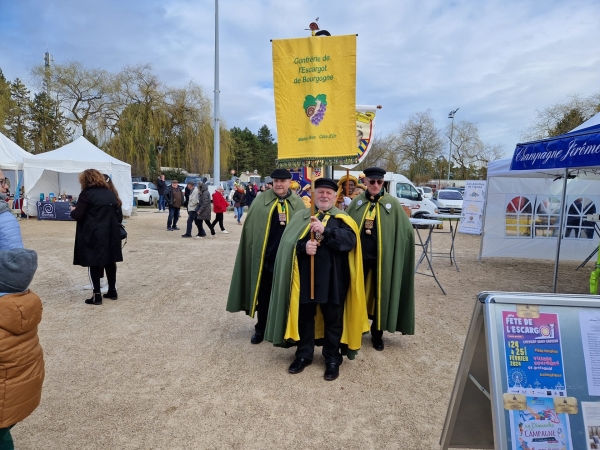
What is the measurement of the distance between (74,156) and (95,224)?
13.6 meters

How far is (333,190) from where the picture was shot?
3824 mm

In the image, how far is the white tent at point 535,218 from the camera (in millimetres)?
10117

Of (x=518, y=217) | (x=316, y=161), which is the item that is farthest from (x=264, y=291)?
(x=518, y=217)

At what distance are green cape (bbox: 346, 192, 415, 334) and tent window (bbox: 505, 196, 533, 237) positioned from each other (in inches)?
284

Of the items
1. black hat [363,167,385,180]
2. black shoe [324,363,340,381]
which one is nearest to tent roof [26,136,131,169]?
black hat [363,167,385,180]

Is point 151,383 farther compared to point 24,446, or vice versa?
point 151,383

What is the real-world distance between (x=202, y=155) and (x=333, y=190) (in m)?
31.0

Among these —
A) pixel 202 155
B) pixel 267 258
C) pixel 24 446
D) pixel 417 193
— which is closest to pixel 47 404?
pixel 24 446

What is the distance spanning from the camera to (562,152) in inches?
224

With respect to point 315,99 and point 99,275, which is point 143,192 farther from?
point 315,99

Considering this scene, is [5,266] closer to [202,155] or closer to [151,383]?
[151,383]

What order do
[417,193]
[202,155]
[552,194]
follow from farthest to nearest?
[202,155] < [417,193] < [552,194]

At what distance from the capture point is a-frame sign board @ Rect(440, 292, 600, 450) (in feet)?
6.25

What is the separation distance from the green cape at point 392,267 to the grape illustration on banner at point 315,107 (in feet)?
4.21
